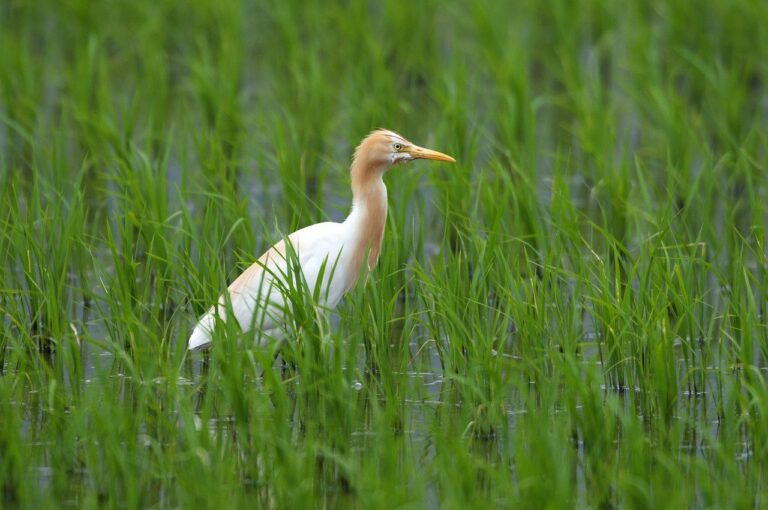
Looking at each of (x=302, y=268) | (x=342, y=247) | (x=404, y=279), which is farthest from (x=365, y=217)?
(x=404, y=279)

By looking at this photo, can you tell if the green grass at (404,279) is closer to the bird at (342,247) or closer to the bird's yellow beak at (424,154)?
the bird at (342,247)

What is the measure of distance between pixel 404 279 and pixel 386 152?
850 millimetres

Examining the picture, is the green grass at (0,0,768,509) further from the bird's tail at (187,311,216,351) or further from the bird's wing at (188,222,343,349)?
the bird's wing at (188,222,343,349)

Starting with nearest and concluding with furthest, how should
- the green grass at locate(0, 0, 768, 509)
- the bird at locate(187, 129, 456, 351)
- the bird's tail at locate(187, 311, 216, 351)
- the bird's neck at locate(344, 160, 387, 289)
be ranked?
the green grass at locate(0, 0, 768, 509) < the bird's tail at locate(187, 311, 216, 351) < the bird at locate(187, 129, 456, 351) < the bird's neck at locate(344, 160, 387, 289)

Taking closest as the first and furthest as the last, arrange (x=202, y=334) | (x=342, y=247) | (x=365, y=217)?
(x=202, y=334), (x=342, y=247), (x=365, y=217)

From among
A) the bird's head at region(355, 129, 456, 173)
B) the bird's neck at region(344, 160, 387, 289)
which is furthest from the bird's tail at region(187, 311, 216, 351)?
the bird's head at region(355, 129, 456, 173)

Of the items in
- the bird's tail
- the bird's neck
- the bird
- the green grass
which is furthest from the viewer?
the bird's neck

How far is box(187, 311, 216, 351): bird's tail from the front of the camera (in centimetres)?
536

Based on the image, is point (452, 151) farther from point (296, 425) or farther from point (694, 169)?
point (296, 425)

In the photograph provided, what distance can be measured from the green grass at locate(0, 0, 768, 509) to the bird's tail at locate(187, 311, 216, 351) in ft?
0.24

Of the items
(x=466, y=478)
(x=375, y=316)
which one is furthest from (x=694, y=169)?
(x=466, y=478)

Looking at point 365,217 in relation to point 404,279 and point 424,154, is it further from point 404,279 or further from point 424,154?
point 404,279

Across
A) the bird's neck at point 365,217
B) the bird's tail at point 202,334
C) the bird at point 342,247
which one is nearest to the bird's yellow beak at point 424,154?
the bird at point 342,247

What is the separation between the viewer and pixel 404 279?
649cm
